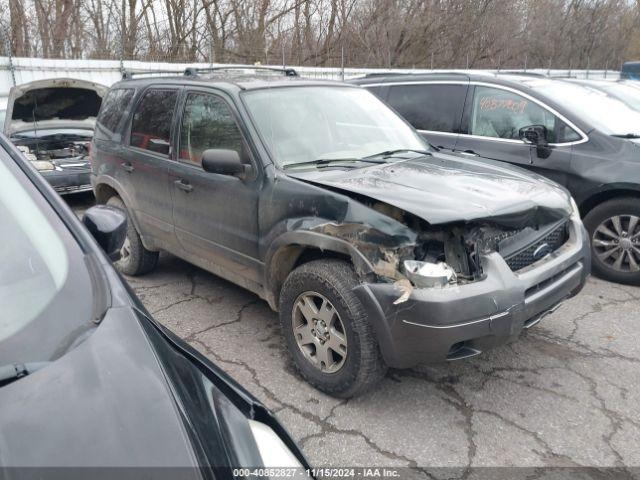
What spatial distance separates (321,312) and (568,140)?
11.2 feet

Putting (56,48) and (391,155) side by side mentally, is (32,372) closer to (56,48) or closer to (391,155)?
(391,155)

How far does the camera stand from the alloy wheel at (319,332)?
2975 mm

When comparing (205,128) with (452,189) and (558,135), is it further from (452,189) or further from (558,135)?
(558,135)

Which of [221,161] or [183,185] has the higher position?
[221,161]

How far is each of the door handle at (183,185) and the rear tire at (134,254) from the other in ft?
3.17

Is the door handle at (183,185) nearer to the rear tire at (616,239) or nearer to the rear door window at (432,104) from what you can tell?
the rear door window at (432,104)

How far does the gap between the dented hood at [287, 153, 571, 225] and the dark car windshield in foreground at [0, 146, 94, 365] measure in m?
1.56

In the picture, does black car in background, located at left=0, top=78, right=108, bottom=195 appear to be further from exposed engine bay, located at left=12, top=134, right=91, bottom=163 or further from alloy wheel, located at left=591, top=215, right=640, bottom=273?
alloy wheel, located at left=591, top=215, right=640, bottom=273

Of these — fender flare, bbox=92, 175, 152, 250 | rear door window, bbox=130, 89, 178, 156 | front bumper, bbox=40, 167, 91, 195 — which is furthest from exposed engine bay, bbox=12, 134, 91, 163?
rear door window, bbox=130, 89, 178, 156

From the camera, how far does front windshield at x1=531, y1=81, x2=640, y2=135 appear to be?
16.7 ft

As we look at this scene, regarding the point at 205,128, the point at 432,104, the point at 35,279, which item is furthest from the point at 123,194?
the point at 432,104

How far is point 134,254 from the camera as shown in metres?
4.87

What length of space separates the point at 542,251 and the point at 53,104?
25.6ft

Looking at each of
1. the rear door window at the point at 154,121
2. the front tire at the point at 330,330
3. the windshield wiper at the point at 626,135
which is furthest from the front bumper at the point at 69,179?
the windshield wiper at the point at 626,135
